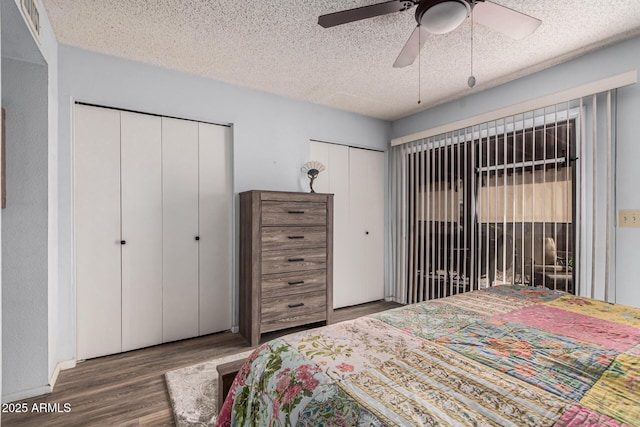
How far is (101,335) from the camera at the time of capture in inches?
103

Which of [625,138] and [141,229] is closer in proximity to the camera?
[625,138]

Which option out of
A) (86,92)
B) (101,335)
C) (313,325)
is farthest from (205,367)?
(86,92)

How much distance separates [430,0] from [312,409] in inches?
68.9

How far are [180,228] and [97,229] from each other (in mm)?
631

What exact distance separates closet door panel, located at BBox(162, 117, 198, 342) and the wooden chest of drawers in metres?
0.46

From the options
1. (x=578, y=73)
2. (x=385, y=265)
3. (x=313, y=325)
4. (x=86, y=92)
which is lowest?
(x=313, y=325)

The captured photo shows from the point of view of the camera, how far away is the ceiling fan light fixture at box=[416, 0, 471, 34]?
1459 mm

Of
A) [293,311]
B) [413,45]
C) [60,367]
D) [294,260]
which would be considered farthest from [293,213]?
[60,367]

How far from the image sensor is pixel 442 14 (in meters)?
1.49

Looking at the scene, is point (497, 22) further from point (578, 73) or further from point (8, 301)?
point (8, 301)

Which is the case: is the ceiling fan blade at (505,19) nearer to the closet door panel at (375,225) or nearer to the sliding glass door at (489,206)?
the sliding glass door at (489,206)

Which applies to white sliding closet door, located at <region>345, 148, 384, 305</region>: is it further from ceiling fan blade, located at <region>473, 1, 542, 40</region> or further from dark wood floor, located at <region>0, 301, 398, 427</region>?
ceiling fan blade, located at <region>473, 1, 542, 40</region>

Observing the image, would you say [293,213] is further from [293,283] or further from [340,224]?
[340,224]

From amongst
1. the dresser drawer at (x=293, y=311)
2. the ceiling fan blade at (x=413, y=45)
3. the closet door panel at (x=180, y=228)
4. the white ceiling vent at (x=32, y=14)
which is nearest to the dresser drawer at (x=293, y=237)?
the dresser drawer at (x=293, y=311)
